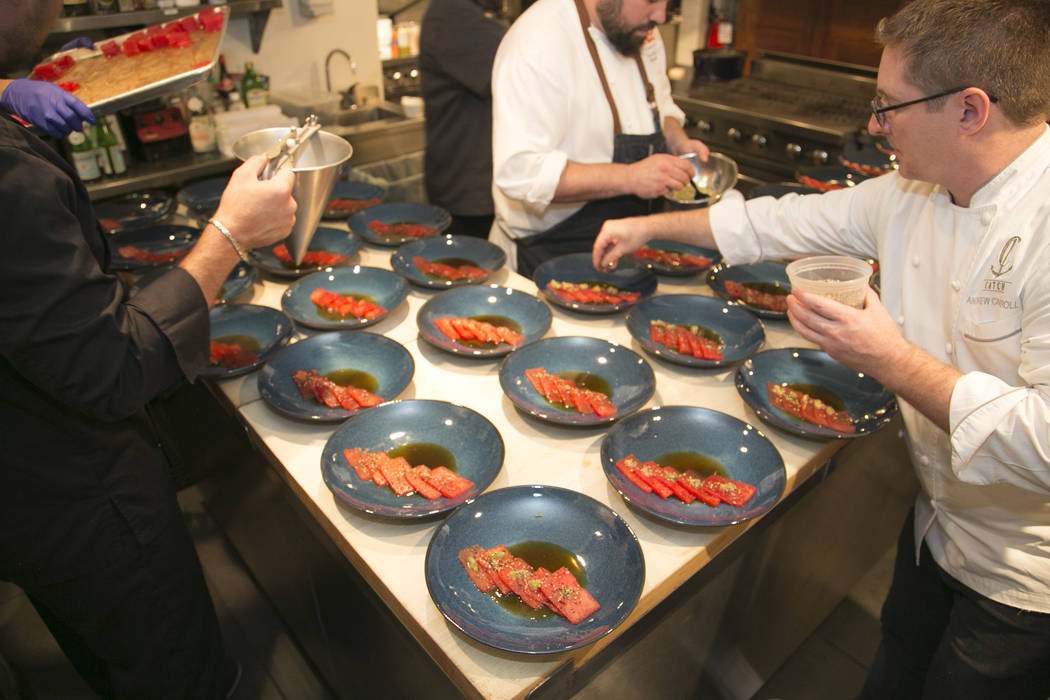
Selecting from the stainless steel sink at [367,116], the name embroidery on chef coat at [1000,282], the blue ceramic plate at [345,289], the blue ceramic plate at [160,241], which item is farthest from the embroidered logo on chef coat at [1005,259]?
the stainless steel sink at [367,116]

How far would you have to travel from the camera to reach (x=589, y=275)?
7.51 ft

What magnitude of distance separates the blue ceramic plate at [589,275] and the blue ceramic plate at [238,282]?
2.96 feet

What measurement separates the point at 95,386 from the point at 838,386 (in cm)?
166

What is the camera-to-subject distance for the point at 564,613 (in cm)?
120

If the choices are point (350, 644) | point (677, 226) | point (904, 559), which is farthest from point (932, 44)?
point (350, 644)

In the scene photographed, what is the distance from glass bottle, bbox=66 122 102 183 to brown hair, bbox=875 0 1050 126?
9.99ft

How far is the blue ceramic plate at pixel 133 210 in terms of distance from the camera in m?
2.64

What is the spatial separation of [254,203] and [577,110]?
121 cm

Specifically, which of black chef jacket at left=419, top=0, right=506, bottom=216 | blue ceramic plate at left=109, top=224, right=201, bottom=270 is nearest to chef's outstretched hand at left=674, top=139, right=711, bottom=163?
black chef jacket at left=419, top=0, right=506, bottom=216

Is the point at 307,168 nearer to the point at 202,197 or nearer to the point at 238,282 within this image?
the point at 238,282

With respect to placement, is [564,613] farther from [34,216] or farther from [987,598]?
[34,216]

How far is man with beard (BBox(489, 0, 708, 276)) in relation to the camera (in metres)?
2.18

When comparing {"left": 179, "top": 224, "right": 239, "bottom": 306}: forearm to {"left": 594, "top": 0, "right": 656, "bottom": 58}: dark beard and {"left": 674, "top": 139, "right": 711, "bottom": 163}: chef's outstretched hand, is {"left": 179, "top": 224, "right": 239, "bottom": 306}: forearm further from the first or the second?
{"left": 674, "top": 139, "right": 711, "bottom": 163}: chef's outstretched hand

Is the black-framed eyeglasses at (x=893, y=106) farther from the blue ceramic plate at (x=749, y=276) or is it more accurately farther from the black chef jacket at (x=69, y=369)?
the black chef jacket at (x=69, y=369)
